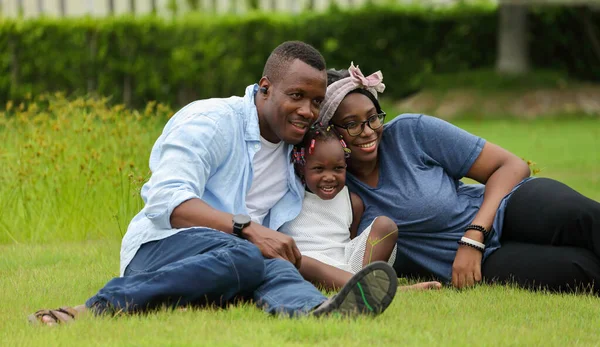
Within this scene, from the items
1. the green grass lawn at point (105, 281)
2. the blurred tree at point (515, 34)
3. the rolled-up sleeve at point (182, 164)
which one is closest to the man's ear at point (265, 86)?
the rolled-up sleeve at point (182, 164)

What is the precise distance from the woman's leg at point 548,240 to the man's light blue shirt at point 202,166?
1.10 metres

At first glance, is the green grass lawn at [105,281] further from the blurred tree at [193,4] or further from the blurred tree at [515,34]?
the blurred tree at [193,4]

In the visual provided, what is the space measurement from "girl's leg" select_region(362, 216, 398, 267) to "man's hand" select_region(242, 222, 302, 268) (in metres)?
0.63

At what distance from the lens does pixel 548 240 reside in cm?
485

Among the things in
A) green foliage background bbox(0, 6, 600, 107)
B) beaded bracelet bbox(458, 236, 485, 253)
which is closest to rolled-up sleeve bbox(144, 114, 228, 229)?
beaded bracelet bbox(458, 236, 485, 253)

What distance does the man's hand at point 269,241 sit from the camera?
423 centimetres

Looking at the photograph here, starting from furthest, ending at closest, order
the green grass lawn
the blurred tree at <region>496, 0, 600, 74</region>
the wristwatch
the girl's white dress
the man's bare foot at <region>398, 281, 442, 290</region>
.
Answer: the blurred tree at <region>496, 0, 600, 74</region> < the girl's white dress < the man's bare foot at <region>398, 281, 442, 290</region> < the wristwatch < the green grass lawn

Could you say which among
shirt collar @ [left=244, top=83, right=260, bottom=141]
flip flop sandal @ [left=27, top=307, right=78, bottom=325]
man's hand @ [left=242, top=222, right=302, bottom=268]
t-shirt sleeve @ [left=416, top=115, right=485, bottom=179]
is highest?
shirt collar @ [left=244, top=83, right=260, bottom=141]

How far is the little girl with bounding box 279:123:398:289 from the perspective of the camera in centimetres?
476

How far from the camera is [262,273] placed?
413cm

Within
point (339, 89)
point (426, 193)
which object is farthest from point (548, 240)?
point (339, 89)

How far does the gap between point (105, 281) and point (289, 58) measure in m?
1.57

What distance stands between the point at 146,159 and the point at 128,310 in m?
2.89

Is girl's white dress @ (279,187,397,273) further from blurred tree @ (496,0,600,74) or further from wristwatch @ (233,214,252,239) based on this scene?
blurred tree @ (496,0,600,74)
